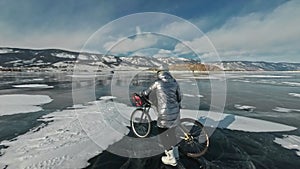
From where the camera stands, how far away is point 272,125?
21.6ft

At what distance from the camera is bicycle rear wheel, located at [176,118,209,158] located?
4.25 metres

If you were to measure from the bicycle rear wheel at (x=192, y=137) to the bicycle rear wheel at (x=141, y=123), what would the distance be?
94cm

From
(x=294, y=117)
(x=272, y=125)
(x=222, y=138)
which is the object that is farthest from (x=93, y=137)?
(x=294, y=117)

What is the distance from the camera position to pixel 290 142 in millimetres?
5098

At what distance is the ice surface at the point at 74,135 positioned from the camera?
3965mm

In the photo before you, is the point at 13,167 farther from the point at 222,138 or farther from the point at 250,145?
the point at 250,145

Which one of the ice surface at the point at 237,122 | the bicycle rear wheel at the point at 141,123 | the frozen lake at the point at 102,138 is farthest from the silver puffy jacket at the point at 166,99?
the ice surface at the point at 237,122

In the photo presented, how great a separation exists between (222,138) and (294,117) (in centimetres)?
447

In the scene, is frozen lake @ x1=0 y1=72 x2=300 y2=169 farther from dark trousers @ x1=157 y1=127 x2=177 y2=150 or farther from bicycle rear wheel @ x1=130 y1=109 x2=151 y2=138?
dark trousers @ x1=157 y1=127 x2=177 y2=150

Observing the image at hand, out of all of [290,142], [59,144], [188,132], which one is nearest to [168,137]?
[188,132]

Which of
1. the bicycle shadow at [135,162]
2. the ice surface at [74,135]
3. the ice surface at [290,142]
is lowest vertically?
the ice surface at [290,142]

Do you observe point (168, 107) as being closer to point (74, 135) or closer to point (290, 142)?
point (74, 135)

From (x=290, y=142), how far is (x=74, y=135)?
581 centimetres

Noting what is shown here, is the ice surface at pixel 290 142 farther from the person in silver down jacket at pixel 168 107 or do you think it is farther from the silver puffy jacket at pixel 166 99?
the silver puffy jacket at pixel 166 99
